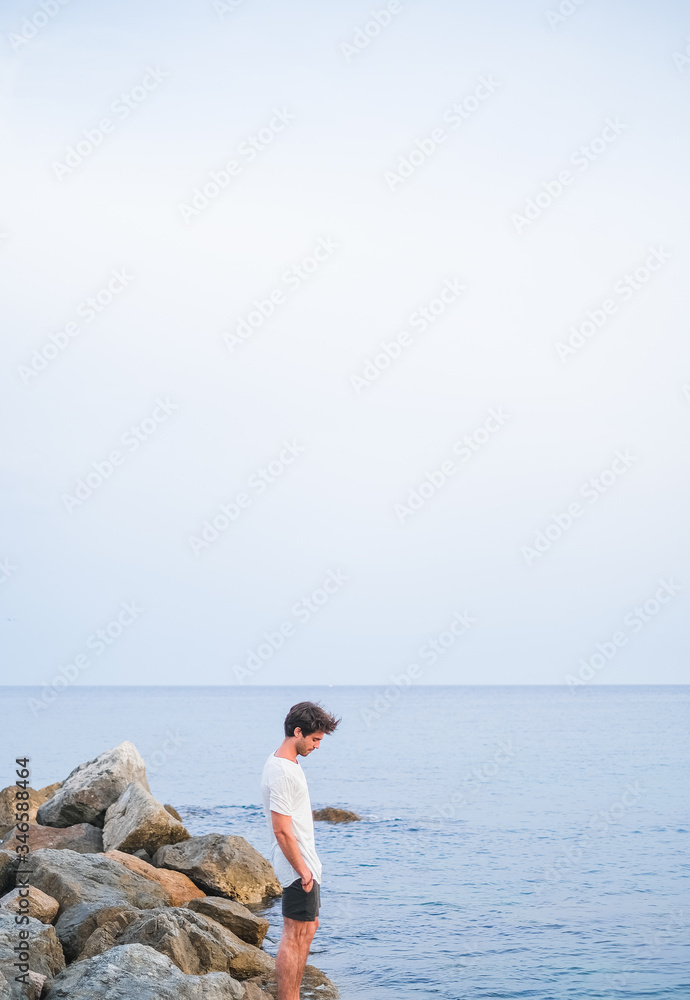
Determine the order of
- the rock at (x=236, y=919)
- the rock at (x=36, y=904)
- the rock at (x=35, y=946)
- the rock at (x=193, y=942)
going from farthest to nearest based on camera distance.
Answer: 1. the rock at (x=236, y=919)
2. the rock at (x=36, y=904)
3. the rock at (x=193, y=942)
4. the rock at (x=35, y=946)

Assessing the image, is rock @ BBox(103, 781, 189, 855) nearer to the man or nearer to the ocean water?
the ocean water

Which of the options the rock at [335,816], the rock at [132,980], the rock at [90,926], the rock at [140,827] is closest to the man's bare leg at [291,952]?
the rock at [132,980]

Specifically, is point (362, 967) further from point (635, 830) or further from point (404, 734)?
point (404, 734)

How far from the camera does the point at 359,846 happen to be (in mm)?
20797

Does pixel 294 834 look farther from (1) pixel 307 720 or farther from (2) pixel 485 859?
(2) pixel 485 859

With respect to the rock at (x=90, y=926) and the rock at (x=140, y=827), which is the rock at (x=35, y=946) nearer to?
the rock at (x=90, y=926)

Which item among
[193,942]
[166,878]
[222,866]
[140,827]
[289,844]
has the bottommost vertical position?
[193,942]

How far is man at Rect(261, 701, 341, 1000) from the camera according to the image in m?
6.96

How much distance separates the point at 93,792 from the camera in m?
16.1

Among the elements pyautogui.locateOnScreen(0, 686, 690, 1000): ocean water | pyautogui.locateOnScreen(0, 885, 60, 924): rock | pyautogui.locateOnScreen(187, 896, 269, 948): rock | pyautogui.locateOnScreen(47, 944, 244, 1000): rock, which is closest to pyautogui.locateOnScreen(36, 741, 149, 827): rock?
pyautogui.locateOnScreen(0, 686, 690, 1000): ocean water

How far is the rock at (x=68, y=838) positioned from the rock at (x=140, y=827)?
0.62ft

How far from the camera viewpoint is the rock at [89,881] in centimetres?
1003

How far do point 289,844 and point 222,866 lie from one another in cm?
699
